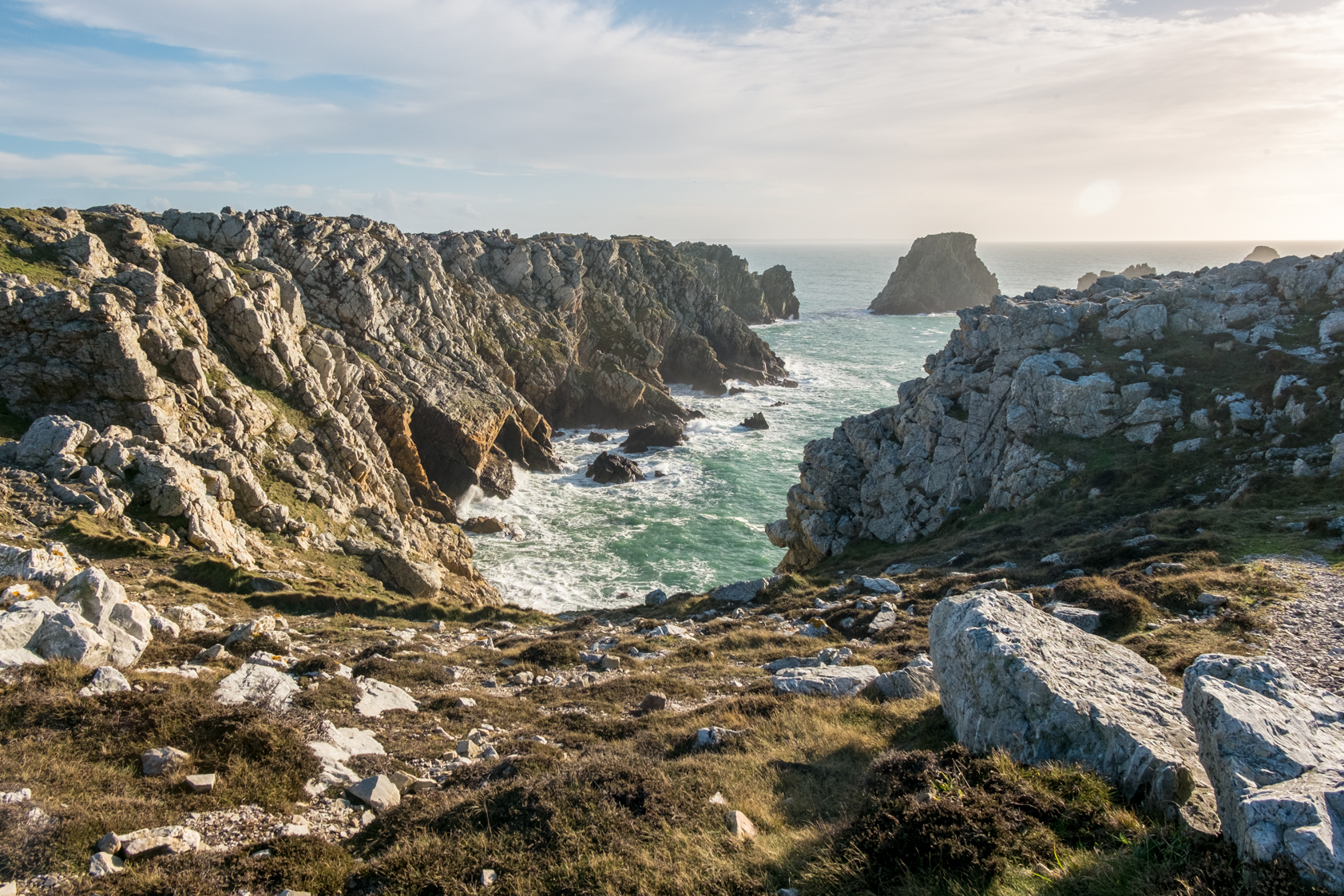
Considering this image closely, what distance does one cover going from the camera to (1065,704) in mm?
8539

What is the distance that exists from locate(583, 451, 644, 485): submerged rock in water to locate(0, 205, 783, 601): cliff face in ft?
15.7

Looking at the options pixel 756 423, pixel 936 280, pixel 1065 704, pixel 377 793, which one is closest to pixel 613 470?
pixel 756 423

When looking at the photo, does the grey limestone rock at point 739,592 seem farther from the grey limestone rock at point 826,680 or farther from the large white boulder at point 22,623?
the large white boulder at point 22,623

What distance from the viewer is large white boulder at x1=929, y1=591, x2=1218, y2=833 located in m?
7.59

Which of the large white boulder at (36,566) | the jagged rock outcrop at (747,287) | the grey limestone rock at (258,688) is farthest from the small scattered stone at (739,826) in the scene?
the jagged rock outcrop at (747,287)

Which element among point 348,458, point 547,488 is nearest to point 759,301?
point 547,488

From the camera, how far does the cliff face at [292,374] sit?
2466 centimetres

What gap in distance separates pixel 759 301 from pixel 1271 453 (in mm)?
128400

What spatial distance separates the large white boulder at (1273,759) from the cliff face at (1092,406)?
2138 cm

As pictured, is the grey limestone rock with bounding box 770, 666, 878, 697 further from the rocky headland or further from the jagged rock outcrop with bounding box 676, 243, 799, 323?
the jagged rock outcrop with bounding box 676, 243, 799, 323

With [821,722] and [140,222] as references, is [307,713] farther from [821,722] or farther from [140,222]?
[140,222]

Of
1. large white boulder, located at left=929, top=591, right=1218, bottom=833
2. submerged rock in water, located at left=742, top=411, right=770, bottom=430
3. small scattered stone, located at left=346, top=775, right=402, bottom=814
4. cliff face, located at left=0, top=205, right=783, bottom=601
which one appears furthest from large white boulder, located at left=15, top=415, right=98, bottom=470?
submerged rock in water, located at left=742, top=411, right=770, bottom=430

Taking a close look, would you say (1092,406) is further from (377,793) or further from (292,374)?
(292,374)

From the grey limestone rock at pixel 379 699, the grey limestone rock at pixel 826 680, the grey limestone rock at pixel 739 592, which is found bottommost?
the grey limestone rock at pixel 739 592
